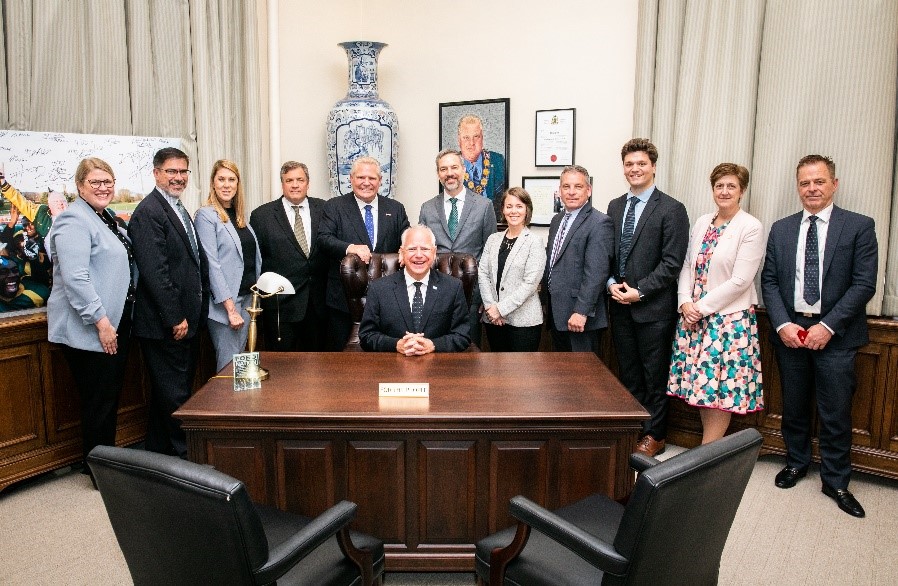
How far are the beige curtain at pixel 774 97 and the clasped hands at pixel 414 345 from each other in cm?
210

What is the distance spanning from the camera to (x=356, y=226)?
4199 mm

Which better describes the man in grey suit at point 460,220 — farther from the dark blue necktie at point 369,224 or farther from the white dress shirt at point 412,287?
the white dress shirt at point 412,287

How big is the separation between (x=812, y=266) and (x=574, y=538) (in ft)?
8.11

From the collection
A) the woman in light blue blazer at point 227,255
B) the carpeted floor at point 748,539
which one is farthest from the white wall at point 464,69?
the carpeted floor at point 748,539

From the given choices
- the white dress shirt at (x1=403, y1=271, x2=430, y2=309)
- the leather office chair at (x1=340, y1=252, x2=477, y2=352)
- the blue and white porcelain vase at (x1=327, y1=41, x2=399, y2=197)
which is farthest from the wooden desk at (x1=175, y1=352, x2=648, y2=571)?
the blue and white porcelain vase at (x1=327, y1=41, x2=399, y2=197)

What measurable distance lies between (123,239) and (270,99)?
2383mm

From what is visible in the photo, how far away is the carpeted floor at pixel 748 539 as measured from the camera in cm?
281

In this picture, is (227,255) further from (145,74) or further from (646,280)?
(646,280)

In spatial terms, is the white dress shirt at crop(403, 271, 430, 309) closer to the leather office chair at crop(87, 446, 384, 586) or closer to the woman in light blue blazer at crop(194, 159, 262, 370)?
the woman in light blue blazer at crop(194, 159, 262, 370)

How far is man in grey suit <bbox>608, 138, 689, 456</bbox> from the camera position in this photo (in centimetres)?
388

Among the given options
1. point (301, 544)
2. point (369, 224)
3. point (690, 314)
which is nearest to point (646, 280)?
point (690, 314)

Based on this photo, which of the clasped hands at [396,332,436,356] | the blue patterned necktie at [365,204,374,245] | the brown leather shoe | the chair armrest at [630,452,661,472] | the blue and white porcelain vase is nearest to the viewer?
the chair armrest at [630,452,661,472]

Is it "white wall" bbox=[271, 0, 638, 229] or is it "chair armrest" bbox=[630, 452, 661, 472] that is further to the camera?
"white wall" bbox=[271, 0, 638, 229]

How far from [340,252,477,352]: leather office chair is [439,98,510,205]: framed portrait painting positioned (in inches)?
62.9
